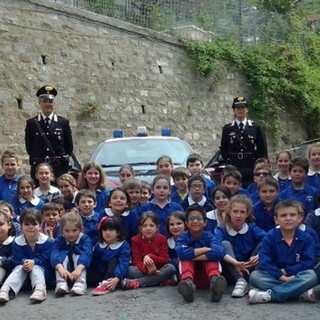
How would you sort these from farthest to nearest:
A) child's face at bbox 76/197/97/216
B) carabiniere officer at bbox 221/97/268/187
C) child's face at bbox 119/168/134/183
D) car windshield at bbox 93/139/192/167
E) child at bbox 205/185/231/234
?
car windshield at bbox 93/139/192/167, carabiniere officer at bbox 221/97/268/187, child's face at bbox 119/168/134/183, child's face at bbox 76/197/97/216, child at bbox 205/185/231/234

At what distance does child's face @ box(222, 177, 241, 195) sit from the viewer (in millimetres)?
7188

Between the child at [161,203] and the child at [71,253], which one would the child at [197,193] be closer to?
the child at [161,203]

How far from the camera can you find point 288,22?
19.5m

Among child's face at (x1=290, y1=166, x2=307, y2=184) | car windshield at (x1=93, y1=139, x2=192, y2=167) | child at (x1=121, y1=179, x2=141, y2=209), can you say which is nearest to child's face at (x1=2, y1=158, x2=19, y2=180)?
child at (x1=121, y1=179, x2=141, y2=209)

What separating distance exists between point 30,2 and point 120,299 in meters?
9.35

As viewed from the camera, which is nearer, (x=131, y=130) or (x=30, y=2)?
(x=30, y=2)

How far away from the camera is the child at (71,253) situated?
580cm

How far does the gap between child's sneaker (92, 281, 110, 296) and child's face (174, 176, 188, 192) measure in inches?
77.9

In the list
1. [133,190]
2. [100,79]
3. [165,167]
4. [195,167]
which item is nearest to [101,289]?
[133,190]

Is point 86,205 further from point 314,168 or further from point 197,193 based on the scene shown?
point 314,168

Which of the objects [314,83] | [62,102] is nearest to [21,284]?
[62,102]

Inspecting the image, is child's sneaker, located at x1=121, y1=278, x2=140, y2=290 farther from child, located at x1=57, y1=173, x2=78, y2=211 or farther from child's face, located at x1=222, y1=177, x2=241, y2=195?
child's face, located at x1=222, y1=177, x2=241, y2=195

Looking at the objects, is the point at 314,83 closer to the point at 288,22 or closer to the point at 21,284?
the point at 288,22

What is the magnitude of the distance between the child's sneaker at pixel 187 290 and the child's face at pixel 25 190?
8.72 ft
